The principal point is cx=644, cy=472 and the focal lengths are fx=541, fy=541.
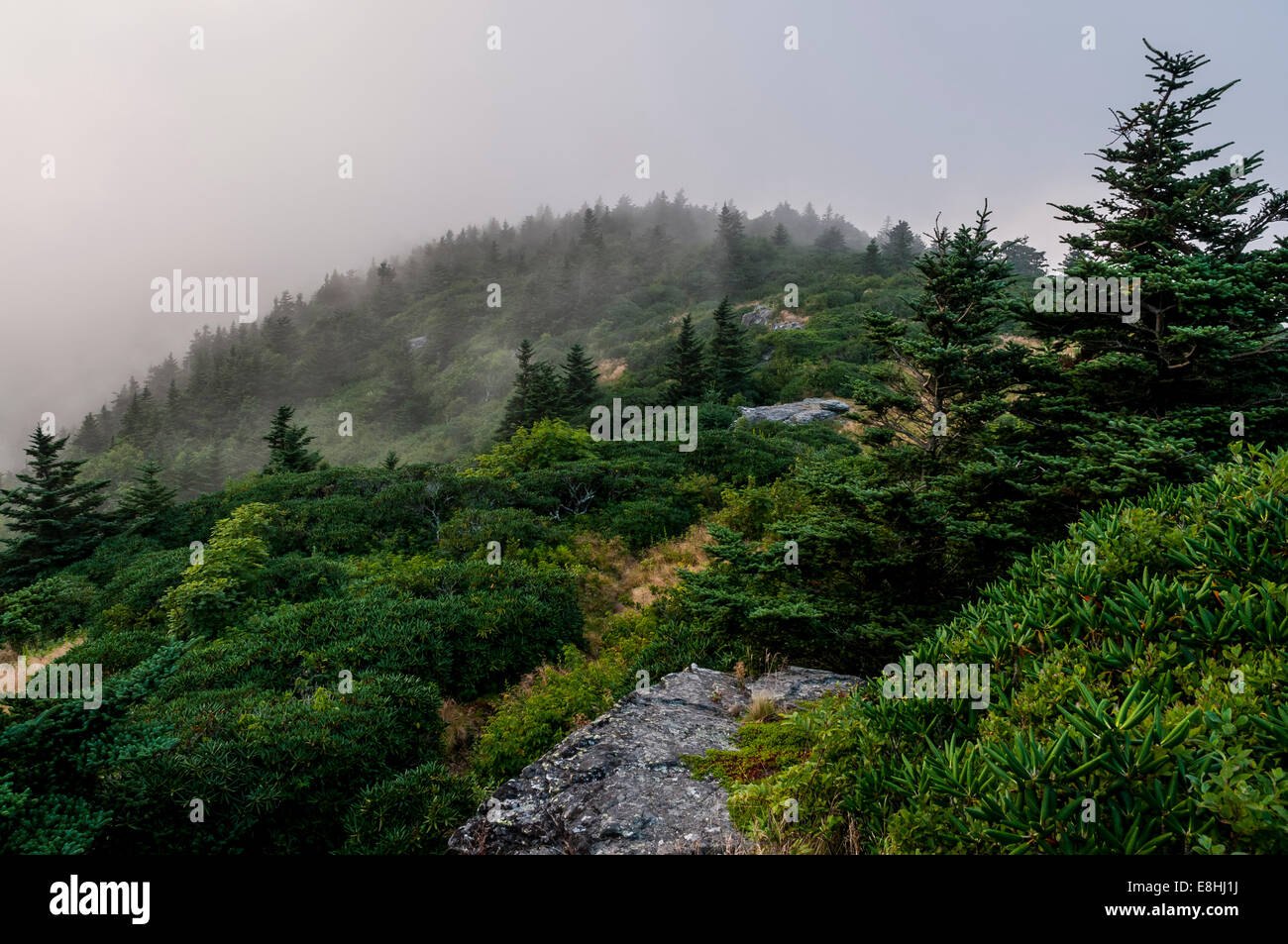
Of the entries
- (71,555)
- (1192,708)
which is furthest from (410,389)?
(1192,708)

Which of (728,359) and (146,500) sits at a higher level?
(728,359)

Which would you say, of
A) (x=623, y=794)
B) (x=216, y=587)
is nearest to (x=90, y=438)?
(x=216, y=587)

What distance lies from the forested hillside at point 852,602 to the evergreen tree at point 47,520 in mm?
185

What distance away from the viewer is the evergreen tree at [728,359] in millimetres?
36062

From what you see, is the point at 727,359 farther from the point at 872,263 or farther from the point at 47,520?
the point at 872,263

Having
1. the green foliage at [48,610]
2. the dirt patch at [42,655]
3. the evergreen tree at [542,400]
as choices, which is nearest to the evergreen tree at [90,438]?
the evergreen tree at [542,400]

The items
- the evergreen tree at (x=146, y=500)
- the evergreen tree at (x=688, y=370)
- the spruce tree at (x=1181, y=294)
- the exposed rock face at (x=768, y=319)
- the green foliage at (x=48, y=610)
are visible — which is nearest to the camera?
the spruce tree at (x=1181, y=294)

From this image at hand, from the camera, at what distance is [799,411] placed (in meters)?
30.3

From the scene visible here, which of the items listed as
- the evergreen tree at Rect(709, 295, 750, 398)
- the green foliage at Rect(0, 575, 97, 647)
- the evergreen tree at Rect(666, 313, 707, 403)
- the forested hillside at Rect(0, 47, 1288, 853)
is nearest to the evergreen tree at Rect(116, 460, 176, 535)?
the forested hillside at Rect(0, 47, 1288, 853)

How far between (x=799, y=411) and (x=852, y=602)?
78.6ft

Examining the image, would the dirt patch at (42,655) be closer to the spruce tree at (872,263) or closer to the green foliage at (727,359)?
the green foliage at (727,359)

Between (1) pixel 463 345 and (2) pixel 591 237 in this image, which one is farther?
(2) pixel 591 237

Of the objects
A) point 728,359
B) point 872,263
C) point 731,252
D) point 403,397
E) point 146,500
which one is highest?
point 731,252
